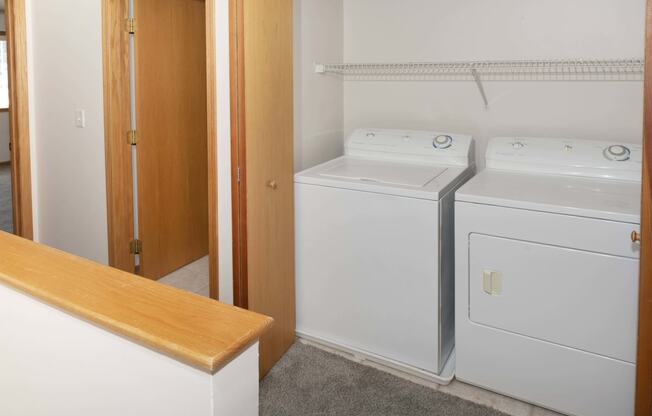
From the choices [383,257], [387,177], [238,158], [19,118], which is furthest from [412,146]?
[19,118]

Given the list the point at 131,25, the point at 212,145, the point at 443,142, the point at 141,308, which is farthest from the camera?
the point at 443,142

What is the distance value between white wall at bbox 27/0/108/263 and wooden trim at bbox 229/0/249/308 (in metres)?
0.66

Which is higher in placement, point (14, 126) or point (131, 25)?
point (131, 25)

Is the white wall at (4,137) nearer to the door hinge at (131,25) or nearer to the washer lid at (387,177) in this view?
the door hinge at (131,25)

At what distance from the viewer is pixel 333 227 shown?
8.04ft

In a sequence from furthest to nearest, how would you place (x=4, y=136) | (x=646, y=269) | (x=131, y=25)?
(x=4, y=136)
(x=131, y=25)
(x=646, y=269)

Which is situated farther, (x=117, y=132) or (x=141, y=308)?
(x=117, y=132)

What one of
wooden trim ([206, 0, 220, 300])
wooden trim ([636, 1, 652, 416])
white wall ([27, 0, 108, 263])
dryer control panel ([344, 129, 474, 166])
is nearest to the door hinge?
white wall ([27, 0, 108, 263])

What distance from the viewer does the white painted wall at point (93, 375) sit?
Result: 87 centimetres

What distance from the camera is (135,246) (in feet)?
7.81

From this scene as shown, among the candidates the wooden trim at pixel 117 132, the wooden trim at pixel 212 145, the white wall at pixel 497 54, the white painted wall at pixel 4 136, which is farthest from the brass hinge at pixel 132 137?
the white wall at pixel 497 54

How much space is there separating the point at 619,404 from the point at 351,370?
1.06 meters

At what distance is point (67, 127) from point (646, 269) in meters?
2.37

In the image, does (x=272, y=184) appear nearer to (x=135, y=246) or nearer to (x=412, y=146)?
(x=135, y=246)
